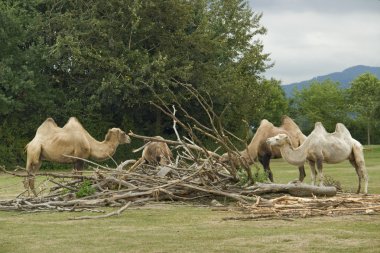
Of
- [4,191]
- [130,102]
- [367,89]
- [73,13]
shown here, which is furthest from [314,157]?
[367,89]

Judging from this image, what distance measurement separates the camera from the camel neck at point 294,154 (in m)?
14.7

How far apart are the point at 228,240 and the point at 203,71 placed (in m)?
24.6

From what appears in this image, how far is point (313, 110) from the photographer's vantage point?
75.1 meters

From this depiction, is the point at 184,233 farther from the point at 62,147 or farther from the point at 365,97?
the point at 365,97

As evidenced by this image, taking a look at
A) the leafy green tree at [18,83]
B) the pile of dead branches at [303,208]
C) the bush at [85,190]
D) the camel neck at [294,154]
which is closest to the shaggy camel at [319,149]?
the camel neck at [294,154]

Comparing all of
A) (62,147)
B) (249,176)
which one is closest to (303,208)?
(249,176)

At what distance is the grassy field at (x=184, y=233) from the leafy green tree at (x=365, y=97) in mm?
53705

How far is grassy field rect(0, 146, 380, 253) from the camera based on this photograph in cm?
796

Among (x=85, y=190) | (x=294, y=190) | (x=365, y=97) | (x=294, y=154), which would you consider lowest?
(x=294, y=190)

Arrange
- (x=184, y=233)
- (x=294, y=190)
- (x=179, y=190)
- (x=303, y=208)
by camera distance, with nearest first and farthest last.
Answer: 1. (x=184, y=233)
2. (x=303, y=208)
3. (x=294, y=190)
4. (x=179, y=190)

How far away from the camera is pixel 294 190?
41.1 feet

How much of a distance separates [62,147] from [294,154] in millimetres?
5188

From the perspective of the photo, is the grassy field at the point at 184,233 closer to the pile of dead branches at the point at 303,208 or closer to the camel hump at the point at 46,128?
the pile of dead branches at the point at 303,208

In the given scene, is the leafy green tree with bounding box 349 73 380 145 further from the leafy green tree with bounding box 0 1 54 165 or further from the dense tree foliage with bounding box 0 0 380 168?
the leafy green tree with bounding box 0 1 54 165
